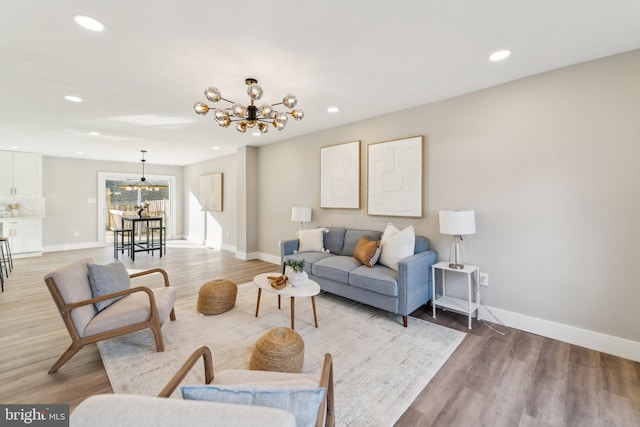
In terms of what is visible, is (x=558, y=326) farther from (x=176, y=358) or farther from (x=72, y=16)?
(x=72, y=16)

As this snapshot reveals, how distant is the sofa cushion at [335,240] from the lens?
4.19m

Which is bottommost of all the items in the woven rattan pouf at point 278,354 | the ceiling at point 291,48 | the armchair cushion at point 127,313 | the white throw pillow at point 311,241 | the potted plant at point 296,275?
the woven rattan pouf at point 278,354

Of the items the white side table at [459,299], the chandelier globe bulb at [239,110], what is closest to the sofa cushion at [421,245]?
the white side table at [459,299]

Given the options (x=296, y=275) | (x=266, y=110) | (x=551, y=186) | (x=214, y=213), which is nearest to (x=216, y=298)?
(x=296, y=275)

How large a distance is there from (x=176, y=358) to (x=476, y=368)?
2481 millimetres

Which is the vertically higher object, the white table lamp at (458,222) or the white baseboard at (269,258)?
the white table lamp at (458,222)

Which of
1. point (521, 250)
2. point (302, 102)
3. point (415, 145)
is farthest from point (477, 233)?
point (302, 102)

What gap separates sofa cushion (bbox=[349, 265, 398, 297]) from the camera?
286 centimetres

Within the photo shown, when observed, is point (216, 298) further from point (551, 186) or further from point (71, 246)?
point (71, 246)

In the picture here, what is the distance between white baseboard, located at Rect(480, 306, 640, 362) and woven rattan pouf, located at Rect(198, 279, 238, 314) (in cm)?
294

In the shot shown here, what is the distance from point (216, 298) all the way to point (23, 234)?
6374 millimetres

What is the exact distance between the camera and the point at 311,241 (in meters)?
4.25

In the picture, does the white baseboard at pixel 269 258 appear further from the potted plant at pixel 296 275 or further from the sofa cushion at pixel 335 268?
the potted plant at pixel 296 275

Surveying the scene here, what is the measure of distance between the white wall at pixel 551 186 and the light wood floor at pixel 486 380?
440mm
